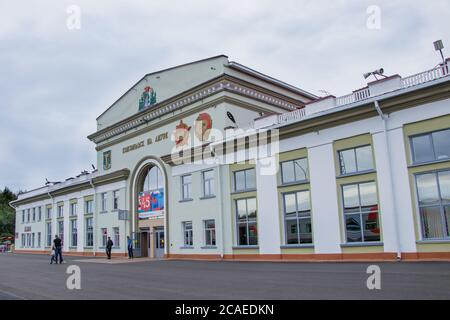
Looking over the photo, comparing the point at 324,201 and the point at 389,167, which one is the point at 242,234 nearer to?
the point at 324,201

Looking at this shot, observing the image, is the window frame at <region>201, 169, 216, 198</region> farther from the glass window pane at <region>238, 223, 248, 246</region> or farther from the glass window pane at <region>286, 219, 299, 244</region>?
the glass window pane at <region>286, 219, 299, 244</region>

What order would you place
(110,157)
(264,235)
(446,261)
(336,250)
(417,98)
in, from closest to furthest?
(446,261), (417,98), (336,250), (264,235), (110,157)

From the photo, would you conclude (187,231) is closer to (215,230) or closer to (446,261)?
(215,230)

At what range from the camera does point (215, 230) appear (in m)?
26.1

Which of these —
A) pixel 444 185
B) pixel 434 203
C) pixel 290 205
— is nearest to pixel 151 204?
pixel 290 205

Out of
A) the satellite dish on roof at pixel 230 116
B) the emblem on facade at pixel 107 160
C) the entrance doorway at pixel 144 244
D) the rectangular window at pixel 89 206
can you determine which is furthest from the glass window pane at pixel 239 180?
the rectangular window at pixel 89 206

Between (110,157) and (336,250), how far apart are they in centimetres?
2296

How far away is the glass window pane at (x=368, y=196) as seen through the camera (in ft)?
62.8

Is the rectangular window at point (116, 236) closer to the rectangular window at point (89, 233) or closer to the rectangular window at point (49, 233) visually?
the rectangular window at point (89, 233)

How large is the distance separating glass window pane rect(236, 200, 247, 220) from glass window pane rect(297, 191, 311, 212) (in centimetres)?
378

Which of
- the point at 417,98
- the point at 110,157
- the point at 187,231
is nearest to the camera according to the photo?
the point at 417,98
